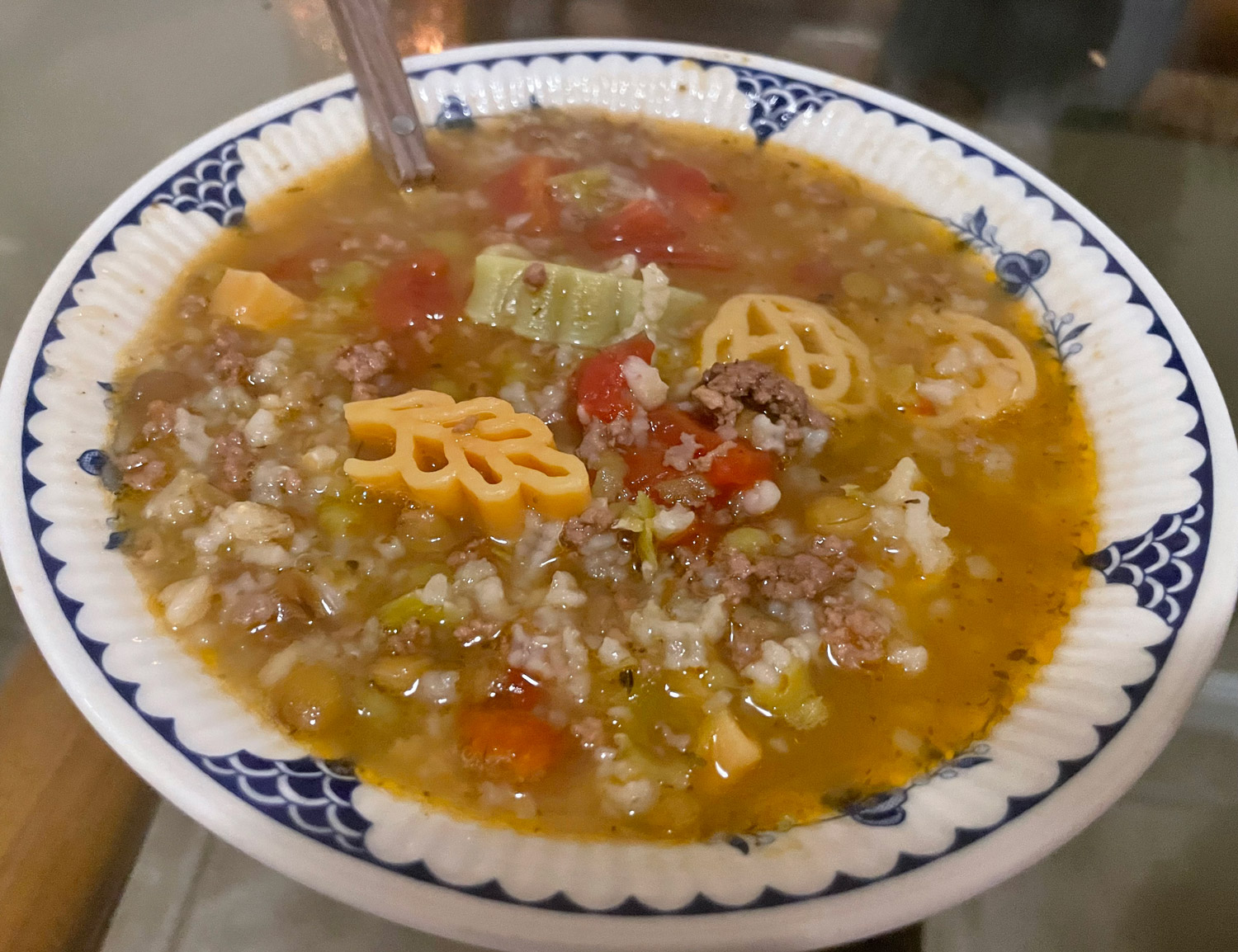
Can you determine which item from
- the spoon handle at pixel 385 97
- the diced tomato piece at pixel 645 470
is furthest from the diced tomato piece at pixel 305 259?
the diced tomato piece at pixel 645 470

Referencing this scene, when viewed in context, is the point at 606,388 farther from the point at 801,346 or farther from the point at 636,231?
the point at 636,231

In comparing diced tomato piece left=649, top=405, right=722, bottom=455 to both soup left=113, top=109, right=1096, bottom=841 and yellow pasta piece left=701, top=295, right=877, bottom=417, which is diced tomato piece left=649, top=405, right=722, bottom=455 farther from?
yellow pasta piece left=701, top=295, right=877, bottom=417

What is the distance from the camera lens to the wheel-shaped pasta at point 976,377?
268 centimetres

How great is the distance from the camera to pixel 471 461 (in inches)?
91.2

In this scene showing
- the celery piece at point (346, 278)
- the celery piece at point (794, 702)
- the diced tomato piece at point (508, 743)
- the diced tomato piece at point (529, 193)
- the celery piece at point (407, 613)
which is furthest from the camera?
the diced tomato piece at point (529, 193)

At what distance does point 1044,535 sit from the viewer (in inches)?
95.2

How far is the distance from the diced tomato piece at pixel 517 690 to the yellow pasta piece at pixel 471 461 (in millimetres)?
444

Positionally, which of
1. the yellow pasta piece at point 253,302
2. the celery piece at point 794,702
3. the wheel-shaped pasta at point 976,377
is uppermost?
the wheel-shaped pasta at point 976,377

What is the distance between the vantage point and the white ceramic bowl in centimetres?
159

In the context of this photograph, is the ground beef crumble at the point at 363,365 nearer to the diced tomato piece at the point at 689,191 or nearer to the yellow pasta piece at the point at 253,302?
the yellow pasta piece at the point at 253,302

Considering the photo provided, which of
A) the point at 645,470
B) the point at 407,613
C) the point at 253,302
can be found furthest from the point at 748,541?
the point at 253,302

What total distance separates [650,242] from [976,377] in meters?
1.29

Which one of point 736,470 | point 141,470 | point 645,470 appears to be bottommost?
point 141,470

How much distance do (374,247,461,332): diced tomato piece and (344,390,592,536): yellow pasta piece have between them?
1.78 ft
